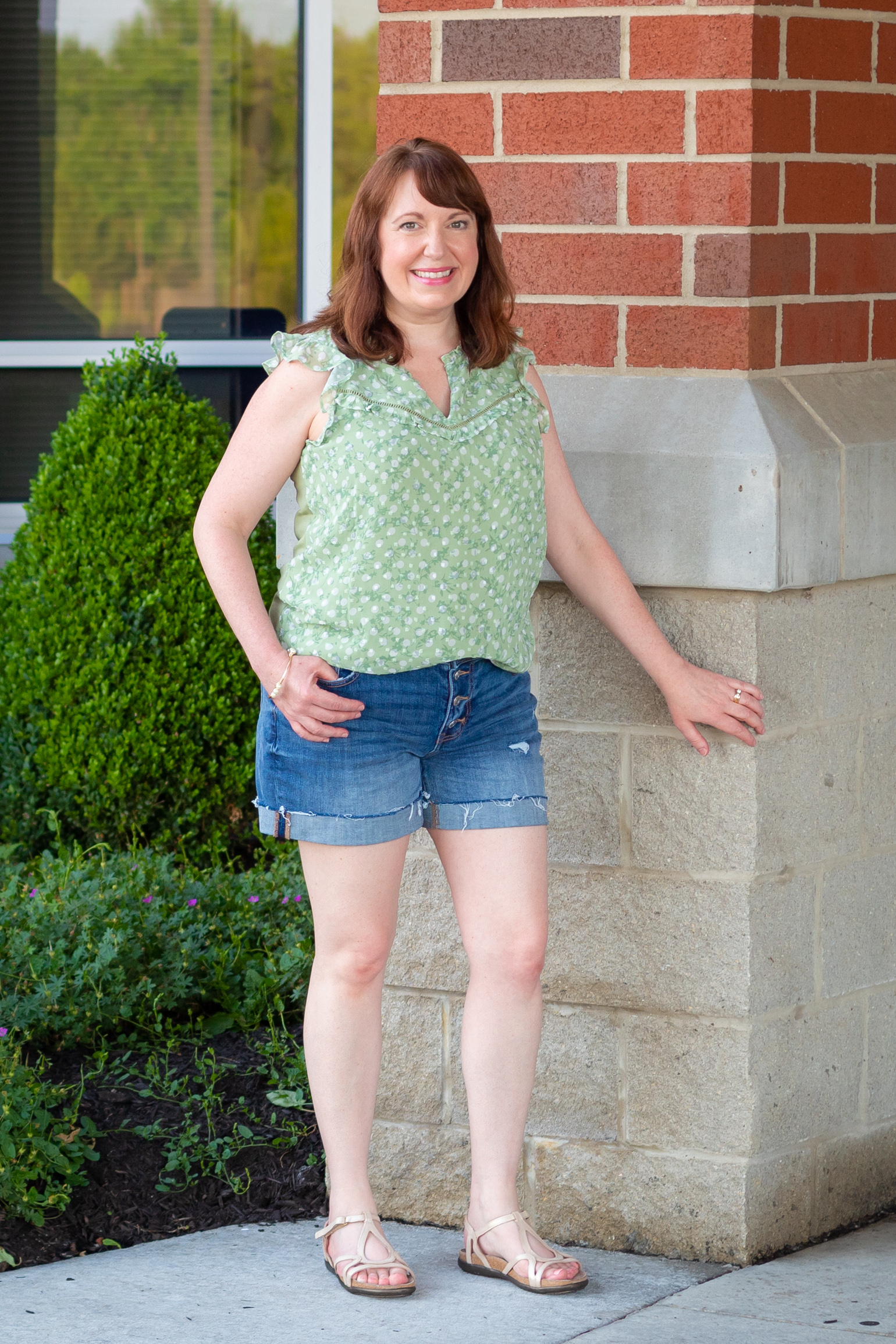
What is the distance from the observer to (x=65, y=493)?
18.7 feet

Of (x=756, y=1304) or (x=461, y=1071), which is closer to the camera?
(x=756, y=1304)

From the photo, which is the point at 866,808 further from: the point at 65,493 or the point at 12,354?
the point at 12,354

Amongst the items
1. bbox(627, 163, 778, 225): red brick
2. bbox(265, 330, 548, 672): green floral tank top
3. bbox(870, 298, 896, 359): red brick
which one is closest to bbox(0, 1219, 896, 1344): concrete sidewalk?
bbox(265, 330, 548, 672): green floral tank top

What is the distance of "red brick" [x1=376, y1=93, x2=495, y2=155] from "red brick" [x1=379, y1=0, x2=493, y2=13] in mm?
146

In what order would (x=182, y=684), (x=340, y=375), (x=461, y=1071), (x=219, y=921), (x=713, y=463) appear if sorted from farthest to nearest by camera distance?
(x=182, y=684) < (x=219, y=921) < (x=461, y=1071) < (x=713, y=463) < (x=340, y=375)

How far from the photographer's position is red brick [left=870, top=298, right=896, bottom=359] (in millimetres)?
3564

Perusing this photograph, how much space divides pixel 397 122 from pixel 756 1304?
6.94 ft

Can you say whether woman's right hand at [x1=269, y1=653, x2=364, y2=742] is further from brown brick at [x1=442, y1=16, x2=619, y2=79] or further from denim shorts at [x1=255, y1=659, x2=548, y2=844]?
brown brick at [x1=442, y1=16, x2=619, y2=79]

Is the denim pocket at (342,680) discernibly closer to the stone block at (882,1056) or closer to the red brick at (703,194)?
the red brick at (703,194)

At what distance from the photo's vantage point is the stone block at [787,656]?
324 centimetres

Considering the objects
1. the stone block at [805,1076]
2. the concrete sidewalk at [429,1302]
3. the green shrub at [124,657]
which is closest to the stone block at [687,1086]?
the stone block at [805,1076]

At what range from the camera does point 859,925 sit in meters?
3.53

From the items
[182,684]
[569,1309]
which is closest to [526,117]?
[569,1309]

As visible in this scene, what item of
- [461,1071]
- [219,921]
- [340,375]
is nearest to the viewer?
[340,375]
